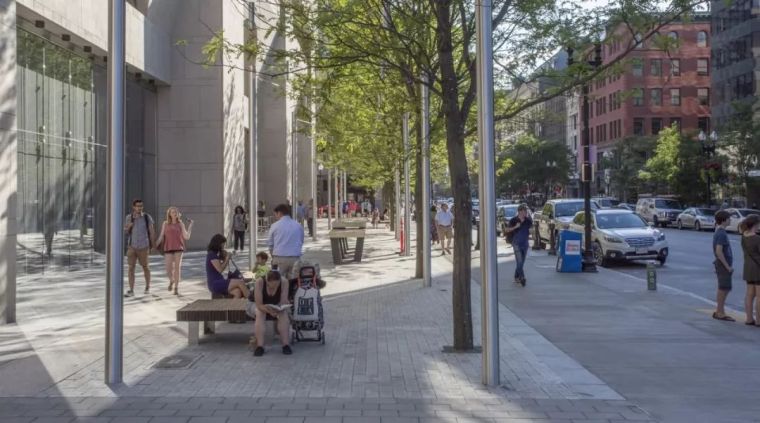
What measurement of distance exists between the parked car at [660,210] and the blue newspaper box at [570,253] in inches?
1254

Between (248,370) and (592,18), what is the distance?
5.88m

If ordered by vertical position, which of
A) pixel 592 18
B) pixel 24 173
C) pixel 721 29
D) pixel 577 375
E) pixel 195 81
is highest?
pixel 721 29

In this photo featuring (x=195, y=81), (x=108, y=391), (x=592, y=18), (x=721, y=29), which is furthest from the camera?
(x=721, y=29)

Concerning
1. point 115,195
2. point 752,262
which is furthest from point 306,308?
point 752,262

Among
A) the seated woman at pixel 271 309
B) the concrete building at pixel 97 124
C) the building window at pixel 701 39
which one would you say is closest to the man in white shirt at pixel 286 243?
the concrete building at pixel 97 124

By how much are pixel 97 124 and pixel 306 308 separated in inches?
590

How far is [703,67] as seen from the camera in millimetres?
81000

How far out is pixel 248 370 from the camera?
27.3ft

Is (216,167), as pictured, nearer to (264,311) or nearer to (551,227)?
(551,227)

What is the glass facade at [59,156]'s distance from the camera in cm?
1772

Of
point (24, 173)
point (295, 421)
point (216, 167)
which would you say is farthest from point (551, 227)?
point (295, 421)

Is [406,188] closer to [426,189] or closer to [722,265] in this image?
[426,189]

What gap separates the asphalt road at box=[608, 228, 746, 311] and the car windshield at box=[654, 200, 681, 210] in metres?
21.8

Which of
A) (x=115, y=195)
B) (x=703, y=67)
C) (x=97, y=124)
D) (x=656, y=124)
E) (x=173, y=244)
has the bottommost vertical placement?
(x=173, y=244)
